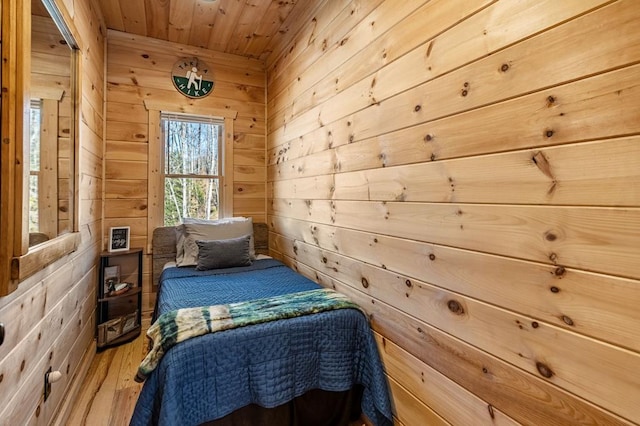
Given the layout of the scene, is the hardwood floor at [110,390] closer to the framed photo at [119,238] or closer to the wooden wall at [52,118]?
the framed photo at [119,238]

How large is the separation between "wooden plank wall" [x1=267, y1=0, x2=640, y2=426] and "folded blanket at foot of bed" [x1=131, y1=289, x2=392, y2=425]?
0.16 metres

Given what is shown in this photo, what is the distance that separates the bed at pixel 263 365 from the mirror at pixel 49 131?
2.34ft

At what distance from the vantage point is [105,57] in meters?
2.89

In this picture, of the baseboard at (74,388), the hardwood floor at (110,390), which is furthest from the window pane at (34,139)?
the hardwood floor at (110,390)

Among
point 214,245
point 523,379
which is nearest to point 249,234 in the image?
point 214,245

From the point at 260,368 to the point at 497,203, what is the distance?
124 centimetres

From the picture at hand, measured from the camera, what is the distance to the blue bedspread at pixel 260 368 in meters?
1.36

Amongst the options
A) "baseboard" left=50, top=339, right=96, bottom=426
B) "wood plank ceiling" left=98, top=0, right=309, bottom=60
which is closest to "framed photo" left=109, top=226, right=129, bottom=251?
"baseboard" left=50, top=339, right=96, bottom=426

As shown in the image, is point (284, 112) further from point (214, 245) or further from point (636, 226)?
point (636, 226)

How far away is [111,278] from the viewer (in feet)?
9.25

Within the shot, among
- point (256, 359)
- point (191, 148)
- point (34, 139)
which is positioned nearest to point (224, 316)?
point (256, 359)

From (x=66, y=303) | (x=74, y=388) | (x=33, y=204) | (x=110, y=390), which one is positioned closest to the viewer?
(x=33, y=204)

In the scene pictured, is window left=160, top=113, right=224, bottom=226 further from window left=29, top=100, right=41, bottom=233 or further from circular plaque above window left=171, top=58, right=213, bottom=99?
window left=29, top=100, right=41, bottom=233

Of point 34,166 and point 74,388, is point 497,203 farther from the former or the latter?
point 74,388
